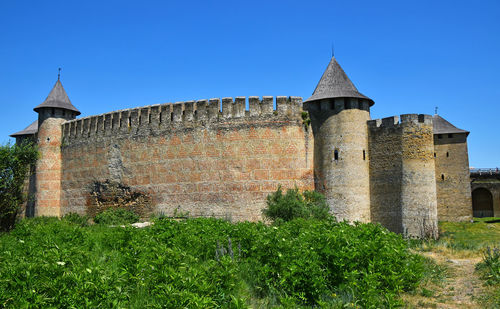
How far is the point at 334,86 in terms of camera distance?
2019cm

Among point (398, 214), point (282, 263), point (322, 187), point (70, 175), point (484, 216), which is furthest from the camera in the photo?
point (484, 216)

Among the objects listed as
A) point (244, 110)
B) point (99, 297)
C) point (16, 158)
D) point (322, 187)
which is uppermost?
point (244, 110)

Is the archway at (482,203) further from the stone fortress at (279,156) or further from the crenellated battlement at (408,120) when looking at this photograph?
the crenellated battlement at (408,120)

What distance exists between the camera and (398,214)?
60.0ft

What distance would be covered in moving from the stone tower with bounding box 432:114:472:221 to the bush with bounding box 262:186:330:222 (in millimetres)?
9920

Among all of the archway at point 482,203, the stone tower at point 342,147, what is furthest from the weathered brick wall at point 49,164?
the archway at point 482,203

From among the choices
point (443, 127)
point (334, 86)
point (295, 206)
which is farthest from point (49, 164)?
point (443, 127)

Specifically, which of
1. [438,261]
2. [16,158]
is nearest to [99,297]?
[438,261]

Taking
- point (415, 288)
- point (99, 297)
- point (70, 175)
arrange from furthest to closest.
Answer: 1. point (70, 175)
2. point (415, 288)
3. point (99, 297)

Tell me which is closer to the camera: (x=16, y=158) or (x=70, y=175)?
(x=16, y=158)

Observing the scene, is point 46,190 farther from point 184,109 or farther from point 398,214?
point 398,214

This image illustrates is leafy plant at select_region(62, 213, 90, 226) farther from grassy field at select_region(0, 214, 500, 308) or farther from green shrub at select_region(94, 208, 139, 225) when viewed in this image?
grassy field at select_region(0, 214, 500, 308)

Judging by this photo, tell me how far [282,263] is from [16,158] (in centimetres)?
1808

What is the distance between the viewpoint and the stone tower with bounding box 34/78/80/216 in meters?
26.6
